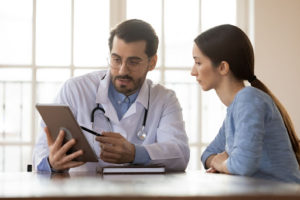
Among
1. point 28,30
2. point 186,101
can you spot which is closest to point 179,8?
point 186,101

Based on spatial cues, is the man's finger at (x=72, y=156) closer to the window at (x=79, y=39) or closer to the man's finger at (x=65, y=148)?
the man's finger at (x=65, y=148)

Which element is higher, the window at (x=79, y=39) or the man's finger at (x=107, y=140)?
the window at (x=79, y=39)

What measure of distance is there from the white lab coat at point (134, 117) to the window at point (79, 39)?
140 centimetres

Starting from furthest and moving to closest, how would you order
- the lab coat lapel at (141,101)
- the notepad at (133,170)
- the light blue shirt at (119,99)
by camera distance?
the light blue shirt at (119,99)
the lab coat lapel at (141,101)
the notepad at (133,170)

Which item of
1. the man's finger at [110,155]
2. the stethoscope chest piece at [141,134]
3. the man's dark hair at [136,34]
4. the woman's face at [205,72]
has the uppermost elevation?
the man's dark hair at [136,34]

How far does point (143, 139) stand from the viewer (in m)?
2.45

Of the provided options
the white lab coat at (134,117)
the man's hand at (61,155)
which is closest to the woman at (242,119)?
the white lab coat at (134,117)

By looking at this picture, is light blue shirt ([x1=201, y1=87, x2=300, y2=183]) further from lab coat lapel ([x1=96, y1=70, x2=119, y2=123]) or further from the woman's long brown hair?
lab coat lapel ([x1=96, y1=70, x2=119, y2=123])

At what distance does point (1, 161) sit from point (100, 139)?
106 inches

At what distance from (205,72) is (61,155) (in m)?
0.68

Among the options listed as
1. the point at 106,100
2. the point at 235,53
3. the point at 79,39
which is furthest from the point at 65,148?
the point at 79,39

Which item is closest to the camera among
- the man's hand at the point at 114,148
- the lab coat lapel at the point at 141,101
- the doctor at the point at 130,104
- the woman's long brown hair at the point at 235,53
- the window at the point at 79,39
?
the man's hand at the point at 114,148

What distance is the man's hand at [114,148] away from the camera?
2037 mm

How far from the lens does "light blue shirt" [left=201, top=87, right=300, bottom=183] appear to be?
1817 millimetres
